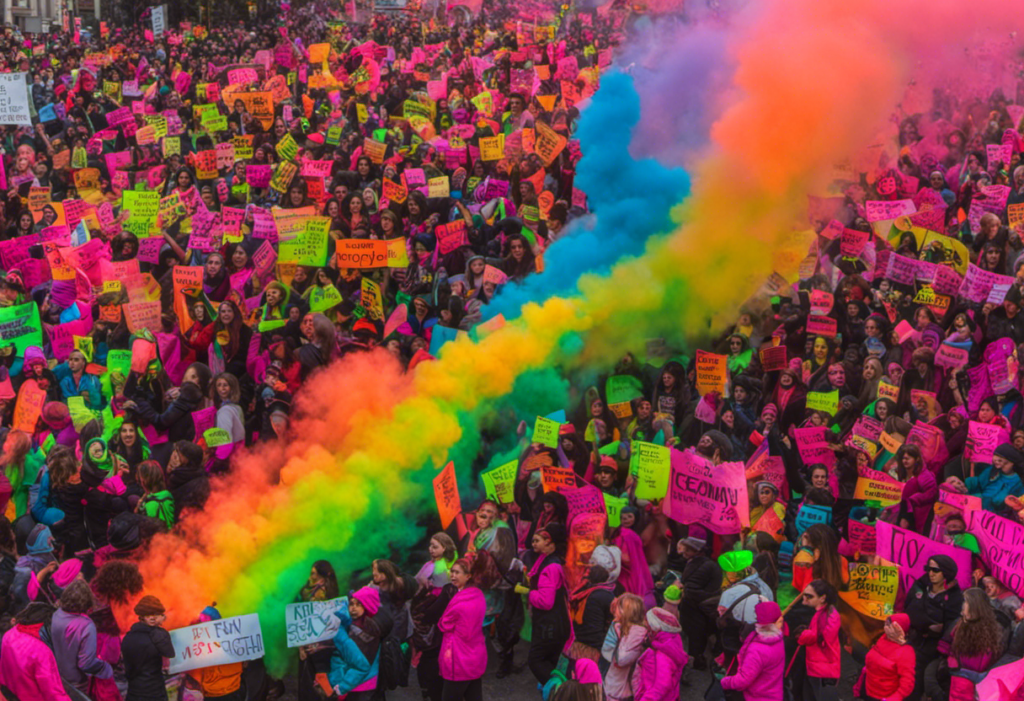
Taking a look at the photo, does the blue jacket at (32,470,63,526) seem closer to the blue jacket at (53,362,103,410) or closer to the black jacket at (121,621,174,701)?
the blue jacket at (53,362,103,410)

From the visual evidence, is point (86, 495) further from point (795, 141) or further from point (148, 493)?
point (795, 141)

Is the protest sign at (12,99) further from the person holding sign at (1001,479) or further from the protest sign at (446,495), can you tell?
the person holding sign at (1001,479)

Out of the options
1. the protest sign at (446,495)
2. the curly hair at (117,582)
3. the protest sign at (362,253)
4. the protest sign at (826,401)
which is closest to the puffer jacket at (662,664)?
the protest sign at (446,495)

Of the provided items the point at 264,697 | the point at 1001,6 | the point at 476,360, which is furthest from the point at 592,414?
the point at 1001,6

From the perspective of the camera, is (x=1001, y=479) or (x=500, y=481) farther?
(x=500, y=481)

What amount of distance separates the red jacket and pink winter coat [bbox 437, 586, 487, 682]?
8.19 feet

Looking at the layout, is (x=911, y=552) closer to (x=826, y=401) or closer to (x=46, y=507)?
(x=826, y=401)

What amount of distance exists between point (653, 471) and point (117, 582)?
4.02 m

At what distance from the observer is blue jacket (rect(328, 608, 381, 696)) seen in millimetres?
7141

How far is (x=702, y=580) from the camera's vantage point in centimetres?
804

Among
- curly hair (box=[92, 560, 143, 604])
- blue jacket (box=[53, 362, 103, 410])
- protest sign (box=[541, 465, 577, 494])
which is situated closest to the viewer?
curly hair (box=[92, 560, 143, 604])

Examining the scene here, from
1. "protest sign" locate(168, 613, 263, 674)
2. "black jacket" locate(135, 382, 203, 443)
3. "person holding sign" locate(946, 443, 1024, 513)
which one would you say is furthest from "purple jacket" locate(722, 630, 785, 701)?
"black jacket" locate(135, 382, 203, 443)

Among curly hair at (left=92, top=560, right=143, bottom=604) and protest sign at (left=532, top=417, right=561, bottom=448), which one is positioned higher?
protest sign at (left=532, top=417, right=561, bottom=448)

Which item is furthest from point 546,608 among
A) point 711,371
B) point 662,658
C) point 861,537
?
point 711,371
